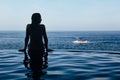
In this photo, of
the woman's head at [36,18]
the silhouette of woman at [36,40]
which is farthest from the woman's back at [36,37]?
the woman's head at [36,18]

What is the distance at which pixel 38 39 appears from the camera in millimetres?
8820

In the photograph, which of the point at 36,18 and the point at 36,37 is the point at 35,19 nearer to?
the point at 36,18

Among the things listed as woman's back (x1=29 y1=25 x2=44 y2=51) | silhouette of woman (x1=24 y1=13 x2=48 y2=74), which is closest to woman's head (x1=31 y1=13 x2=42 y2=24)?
silhouette of woman (x1=24 y1=13 x2=48 y2=74)

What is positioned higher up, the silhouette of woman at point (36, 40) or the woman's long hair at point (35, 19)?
the woman's long hair at point (35, 19)

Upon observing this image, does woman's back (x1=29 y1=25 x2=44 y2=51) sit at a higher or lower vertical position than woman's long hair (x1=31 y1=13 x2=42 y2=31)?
lower

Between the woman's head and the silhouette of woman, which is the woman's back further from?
the woman's head

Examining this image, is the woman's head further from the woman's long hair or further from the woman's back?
the woman's back

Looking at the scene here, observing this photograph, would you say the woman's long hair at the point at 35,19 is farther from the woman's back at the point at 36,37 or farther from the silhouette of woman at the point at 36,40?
the woman's back at the point at 36,37

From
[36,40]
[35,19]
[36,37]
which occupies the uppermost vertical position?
[35,19]

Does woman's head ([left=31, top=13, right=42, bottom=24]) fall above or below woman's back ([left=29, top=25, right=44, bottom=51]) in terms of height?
above

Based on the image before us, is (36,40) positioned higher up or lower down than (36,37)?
lower down

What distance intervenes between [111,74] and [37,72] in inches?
89.5

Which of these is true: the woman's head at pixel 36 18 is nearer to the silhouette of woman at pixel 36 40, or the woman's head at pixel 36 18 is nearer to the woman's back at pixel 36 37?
the silhouette of woman at pixel 36 40

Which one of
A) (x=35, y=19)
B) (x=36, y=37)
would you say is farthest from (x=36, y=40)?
(x=35, y=19)
